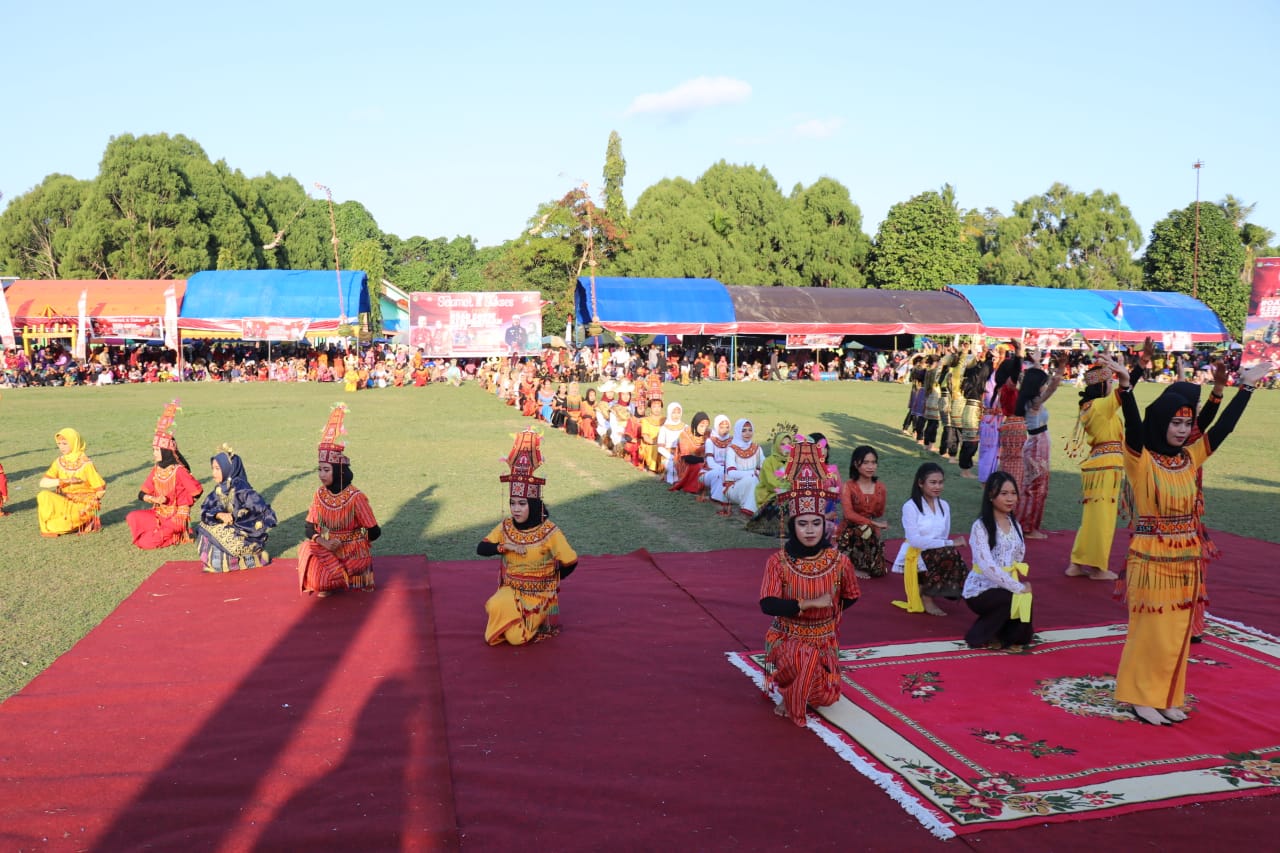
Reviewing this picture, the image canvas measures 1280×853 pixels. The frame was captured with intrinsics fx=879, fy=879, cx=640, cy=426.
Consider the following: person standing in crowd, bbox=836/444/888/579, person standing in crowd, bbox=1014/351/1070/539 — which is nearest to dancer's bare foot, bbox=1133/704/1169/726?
person standing in crowd, bbox=836/444/888/579

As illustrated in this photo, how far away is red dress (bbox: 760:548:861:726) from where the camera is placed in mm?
4473

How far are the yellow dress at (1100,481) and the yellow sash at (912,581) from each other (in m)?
1.88

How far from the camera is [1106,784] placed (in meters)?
3.82

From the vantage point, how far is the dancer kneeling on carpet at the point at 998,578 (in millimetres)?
5488

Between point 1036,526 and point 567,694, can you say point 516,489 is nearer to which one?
point 567,694

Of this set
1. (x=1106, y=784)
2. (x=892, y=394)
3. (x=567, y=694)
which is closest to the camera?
(x=1106, y=784)

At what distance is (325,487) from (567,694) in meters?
3.01

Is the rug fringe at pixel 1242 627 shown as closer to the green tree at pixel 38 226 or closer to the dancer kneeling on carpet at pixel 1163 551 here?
the dancer kneeling on carpet at pixel 1163 551

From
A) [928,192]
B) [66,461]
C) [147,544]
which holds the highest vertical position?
[928,192]

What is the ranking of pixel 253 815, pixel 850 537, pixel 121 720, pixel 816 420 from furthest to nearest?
pixel 816 420 → pixel 850 537 → pixel 121 720 → pixel 253 815

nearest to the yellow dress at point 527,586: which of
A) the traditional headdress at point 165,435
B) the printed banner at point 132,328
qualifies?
the traditional headdress at point 165,435

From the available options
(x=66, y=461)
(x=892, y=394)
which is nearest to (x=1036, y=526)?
(x=66, y=461)

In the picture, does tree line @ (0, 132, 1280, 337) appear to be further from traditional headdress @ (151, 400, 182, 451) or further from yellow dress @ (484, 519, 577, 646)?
yellow dress @ (484, 519, 577, 646)

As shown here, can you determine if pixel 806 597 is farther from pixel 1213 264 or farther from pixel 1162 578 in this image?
pixel 1213 264
